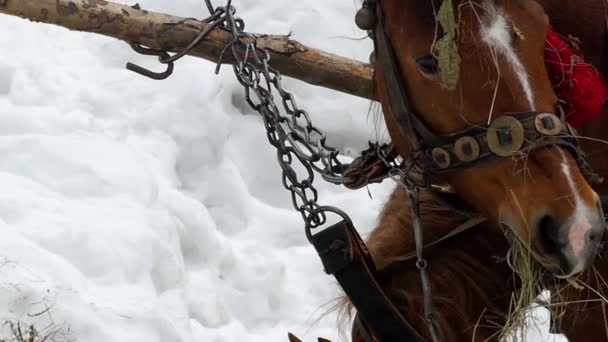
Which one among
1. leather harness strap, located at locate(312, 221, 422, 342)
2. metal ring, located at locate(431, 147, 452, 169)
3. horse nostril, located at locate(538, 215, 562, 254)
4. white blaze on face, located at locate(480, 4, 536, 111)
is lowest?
horse nostril, located at locate(538, 215, 562, 254)

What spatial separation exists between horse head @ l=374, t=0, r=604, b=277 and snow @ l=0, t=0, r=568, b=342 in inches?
53.9

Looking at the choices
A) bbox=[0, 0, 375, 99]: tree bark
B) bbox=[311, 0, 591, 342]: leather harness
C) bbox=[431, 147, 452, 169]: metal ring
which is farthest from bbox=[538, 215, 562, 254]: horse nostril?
bbox=[0, 0, 375, 99]: tree bark

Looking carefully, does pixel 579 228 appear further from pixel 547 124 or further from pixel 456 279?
pixel 456 279

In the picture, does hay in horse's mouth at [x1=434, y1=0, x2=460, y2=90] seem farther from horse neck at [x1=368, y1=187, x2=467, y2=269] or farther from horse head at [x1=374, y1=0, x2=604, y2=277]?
horse neck at [x1=368, y1=187, x2=467, y2=269]

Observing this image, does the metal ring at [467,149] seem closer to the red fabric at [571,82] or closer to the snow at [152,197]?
the red fabric at [571,82]

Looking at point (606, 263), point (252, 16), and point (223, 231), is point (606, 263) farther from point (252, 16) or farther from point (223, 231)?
point (252, 16)

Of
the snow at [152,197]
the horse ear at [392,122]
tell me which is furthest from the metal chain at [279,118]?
the snow at [152,197]

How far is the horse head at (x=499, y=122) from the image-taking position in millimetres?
1898

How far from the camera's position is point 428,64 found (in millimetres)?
2062

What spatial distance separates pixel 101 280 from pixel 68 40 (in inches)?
96.6

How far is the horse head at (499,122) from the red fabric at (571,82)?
0.22 feet

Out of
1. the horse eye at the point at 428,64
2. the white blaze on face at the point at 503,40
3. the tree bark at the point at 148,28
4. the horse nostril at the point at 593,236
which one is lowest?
the horse nostril at the point at 593,236

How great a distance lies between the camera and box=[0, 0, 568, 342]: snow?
12.8 feet

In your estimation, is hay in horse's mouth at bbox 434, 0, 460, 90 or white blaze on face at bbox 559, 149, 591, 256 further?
hay in horse's mouth at bbox 434, 0, 460, 90
